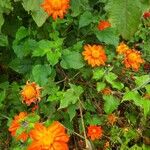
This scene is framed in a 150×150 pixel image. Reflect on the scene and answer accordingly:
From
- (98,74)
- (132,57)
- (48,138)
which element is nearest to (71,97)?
(98,74)

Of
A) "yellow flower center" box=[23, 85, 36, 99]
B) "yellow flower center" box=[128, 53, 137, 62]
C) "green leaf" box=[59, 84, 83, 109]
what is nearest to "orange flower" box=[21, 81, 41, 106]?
"yellow flower center" box=[23, 85, 36, 99]

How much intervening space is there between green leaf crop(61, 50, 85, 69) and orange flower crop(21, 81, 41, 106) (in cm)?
20

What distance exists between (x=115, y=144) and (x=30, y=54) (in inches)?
30.6

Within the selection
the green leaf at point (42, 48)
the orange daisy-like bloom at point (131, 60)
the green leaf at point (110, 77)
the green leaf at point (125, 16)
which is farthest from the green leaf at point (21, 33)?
the green leaf at point (125, 16)

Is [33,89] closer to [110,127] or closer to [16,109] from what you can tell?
[16,109]

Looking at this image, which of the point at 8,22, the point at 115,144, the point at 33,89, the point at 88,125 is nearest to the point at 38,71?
the point at 33,89

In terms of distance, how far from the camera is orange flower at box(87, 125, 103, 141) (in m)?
2.28

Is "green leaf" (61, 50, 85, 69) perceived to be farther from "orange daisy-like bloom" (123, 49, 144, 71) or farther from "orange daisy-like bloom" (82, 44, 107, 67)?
"orange daisy-like bloom" (123, 49, 144, 71)

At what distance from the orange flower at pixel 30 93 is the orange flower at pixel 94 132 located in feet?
1.28

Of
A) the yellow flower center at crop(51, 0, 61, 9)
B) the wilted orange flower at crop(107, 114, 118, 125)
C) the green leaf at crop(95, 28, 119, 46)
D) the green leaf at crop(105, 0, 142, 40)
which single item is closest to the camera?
the green leaf at crop(105, 0, 142, 40)

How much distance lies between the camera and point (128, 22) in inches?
20.0

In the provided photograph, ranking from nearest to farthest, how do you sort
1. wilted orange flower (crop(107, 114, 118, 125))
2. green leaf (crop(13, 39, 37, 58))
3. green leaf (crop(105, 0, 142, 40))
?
green leaf (crop(105, 0, 142, 40)), green leaf (crop(13, 39, 37, 58)), wilted orange flower (crop(107, 114, 118, 125))

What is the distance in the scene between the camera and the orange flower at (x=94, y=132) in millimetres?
2279

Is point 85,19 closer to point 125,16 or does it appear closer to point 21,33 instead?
point 21,33
